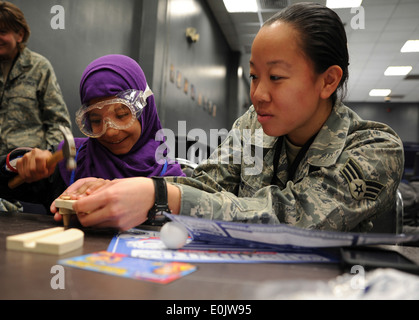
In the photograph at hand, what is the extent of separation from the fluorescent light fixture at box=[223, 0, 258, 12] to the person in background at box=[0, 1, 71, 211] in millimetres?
A: 4578

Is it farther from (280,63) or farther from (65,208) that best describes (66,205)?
(280,63)

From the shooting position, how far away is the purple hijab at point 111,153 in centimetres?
131

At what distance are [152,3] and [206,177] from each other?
3170 mm

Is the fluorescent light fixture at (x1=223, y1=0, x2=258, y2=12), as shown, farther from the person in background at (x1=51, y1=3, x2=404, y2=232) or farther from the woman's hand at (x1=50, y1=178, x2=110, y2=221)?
the woman's hand at (x1=50, y1=178, x2=110, y2=221)

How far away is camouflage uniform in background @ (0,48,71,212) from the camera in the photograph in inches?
87.3

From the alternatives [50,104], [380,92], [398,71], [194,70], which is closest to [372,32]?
[398,71]

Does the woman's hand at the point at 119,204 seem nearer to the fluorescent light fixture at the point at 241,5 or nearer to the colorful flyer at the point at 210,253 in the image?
the colorful flyer at the point at 210,253

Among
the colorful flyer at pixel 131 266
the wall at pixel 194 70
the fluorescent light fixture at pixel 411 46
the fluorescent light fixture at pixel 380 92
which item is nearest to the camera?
the colorful flyer at pixel 131 266

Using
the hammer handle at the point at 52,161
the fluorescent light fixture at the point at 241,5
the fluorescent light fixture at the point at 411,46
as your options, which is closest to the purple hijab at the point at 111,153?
the hammer handle at the point at 52,161

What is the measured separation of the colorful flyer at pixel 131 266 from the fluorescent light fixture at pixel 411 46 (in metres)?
8.55

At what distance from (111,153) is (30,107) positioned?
47.2 inches
